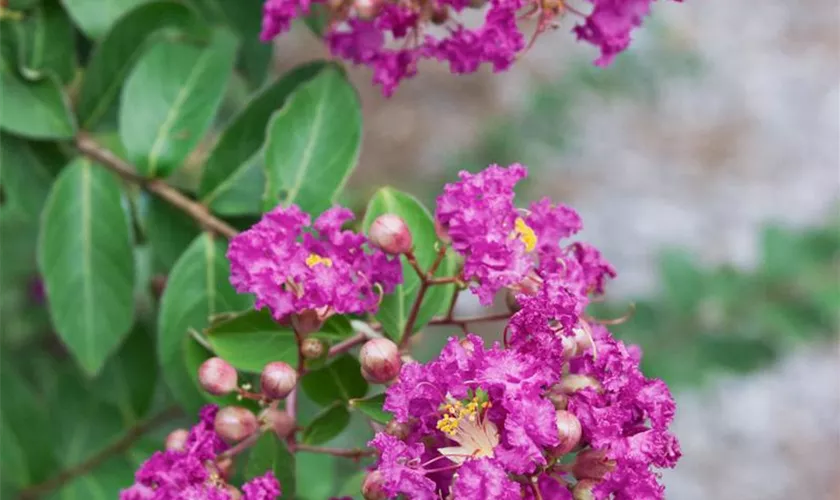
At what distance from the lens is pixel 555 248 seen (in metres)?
1.07

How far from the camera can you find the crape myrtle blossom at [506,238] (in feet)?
3.24

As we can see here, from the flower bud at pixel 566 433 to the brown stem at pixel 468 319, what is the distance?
6.9 inches

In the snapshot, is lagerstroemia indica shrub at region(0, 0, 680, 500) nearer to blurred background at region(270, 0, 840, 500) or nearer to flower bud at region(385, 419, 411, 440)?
flower bud at region(385, 419, 411, 440)

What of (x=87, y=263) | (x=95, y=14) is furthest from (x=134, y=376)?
(x=95, y=14)

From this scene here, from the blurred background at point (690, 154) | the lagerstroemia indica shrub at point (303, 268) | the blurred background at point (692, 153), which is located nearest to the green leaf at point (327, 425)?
the lagerstroemia indica shrub at point (303, 268)

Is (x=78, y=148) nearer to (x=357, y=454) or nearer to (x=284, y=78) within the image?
(x=284, y=78)

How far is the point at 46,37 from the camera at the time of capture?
1397 millimetres

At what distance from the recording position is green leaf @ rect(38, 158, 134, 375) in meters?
1.32

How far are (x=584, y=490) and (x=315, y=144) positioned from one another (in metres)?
0.58

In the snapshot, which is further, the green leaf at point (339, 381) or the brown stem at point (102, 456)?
the brown stem at point (102, 456)

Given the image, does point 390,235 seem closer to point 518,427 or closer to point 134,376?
point 518,427

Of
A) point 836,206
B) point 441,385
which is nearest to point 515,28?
point 441,385

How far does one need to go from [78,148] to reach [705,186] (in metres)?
3.70

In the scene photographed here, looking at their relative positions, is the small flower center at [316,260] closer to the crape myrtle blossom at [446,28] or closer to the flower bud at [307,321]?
the flower bud at [307,321]
